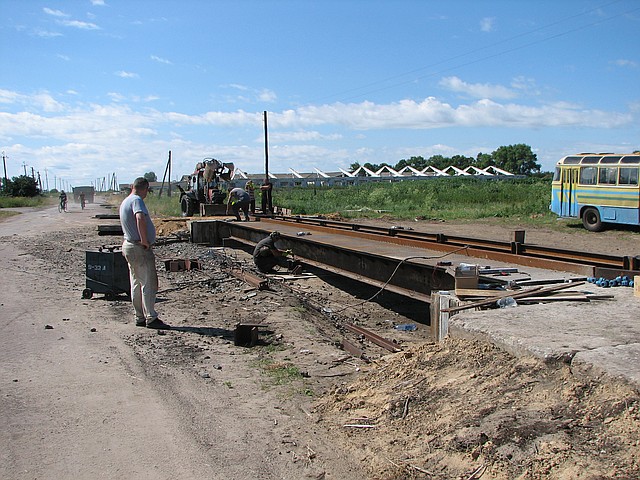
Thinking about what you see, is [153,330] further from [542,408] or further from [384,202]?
[384,202]

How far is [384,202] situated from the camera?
42.4 m

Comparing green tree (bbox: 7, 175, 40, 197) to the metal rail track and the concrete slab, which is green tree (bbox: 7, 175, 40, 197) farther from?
the concrete slab

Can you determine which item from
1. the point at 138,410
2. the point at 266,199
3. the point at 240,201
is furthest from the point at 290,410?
the point at 266,199

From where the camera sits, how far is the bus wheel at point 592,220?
837 inches

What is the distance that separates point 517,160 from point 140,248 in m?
141

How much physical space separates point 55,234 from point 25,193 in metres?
64.8

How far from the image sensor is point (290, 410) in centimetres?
469

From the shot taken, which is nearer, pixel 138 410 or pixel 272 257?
pixel 138 410

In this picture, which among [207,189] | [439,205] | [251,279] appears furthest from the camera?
[439,205]

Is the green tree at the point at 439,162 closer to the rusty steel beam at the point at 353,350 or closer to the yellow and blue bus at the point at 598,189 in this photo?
the yellow and blue bus at the point at 598,189

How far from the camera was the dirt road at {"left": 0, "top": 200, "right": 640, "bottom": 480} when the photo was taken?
11.0 ft

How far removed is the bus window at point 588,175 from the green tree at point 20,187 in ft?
250

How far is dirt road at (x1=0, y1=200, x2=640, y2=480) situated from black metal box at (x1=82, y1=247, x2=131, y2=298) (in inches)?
70.4

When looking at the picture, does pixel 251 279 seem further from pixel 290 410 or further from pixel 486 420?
pixel 486 420
